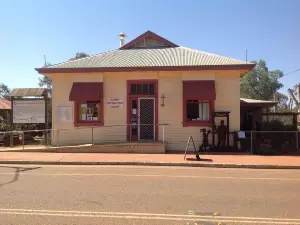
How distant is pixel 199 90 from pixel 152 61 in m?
3.07

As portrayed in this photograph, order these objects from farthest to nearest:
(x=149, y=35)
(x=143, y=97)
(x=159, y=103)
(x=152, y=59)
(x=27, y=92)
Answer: (x=149, y=35) → (x=27, y=92) → (x=152, y=59) → (x=143, y=97) → (x=159, y=103)

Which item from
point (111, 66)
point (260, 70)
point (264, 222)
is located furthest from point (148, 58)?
point (260, 70)

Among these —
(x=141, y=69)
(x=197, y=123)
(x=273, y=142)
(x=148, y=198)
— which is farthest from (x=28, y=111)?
(x=148, y=198)

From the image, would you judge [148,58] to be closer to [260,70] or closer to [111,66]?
[111,66]

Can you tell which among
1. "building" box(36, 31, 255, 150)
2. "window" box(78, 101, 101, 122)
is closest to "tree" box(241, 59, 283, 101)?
"building" box(36, 31, 255, 150)

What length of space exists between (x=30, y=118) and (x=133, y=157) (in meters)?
7.69

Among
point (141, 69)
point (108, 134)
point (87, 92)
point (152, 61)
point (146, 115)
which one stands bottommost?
point (108, 134)

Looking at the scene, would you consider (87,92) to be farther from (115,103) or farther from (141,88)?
(141,88)

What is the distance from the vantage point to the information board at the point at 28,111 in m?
18.8

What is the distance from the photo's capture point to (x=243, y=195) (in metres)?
7.32

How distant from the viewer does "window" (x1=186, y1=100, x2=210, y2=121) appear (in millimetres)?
17094

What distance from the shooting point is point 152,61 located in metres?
17.8

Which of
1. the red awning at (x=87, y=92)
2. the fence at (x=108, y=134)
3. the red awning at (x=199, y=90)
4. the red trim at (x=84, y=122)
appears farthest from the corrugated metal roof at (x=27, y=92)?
the red awning at (x=199, y=90)

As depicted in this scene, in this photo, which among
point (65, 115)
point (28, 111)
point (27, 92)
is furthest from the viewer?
A: point (27, 92)
